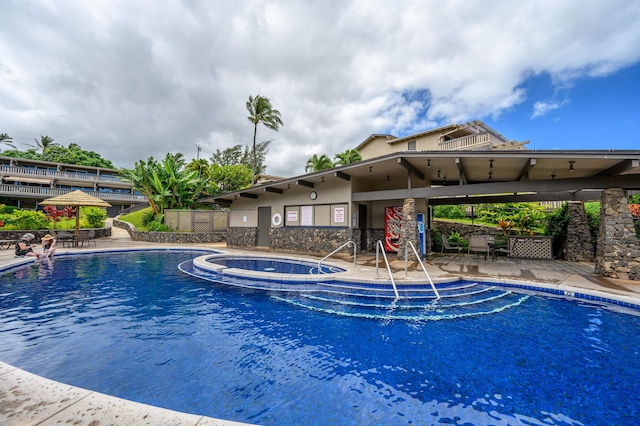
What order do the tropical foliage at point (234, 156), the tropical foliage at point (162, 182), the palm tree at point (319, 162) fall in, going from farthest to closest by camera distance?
the tropical foliage at point (234, 156)
the palm tree at point (319, 162)
the tropical foliage at point (162, 182)

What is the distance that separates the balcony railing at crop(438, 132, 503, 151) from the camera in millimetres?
18750

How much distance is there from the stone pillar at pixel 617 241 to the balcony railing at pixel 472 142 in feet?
41.0

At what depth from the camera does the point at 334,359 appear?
338 centimetres

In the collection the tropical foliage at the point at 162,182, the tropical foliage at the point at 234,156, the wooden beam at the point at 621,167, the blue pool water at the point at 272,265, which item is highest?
the tropical foliage at the point at 234,156

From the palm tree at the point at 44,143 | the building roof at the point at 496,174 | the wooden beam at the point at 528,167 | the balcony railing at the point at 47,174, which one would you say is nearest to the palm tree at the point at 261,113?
the building roof at the point at 496,174

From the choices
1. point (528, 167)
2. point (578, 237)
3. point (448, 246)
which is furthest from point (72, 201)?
point (578, 237)

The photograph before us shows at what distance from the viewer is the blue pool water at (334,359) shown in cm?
245

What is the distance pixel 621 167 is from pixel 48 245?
21984mm

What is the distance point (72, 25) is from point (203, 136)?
1240 inches

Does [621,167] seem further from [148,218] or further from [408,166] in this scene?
[148,218]

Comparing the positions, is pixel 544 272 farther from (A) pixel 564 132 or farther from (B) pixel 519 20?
Result: (A) pixel 564 132

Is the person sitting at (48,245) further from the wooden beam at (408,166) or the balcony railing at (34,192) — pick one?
the balcony railing at (34,192)

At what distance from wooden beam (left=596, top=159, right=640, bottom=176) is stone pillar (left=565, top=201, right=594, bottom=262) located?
2.56 m

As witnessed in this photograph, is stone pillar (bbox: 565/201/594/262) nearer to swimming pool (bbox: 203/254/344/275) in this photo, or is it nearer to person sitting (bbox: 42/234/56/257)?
swimming pool (bbox: 203/254/344/275)
